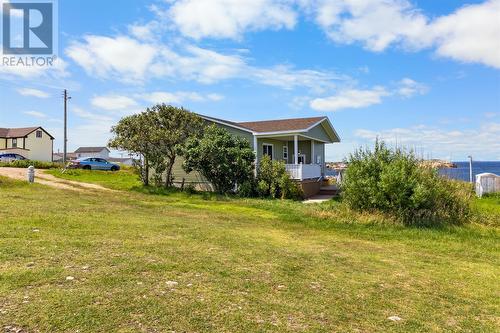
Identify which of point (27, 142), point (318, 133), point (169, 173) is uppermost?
point (27, 142)

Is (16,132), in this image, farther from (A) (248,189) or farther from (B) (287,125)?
(A) (248,189)

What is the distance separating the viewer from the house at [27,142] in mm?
53156

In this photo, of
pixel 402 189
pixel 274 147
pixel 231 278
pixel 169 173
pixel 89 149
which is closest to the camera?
pixel 231 278

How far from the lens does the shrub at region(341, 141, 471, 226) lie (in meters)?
11.5

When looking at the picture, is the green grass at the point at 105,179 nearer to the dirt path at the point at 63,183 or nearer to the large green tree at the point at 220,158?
the dirt path at the point at 63,183

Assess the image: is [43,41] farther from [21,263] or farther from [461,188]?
[461,188]

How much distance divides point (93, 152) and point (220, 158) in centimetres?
7588

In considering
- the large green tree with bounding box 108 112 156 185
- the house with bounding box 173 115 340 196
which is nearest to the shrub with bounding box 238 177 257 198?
the house with bounding box 173 115 340 196

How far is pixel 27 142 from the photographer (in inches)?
2110

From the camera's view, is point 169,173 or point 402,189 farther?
point 169,173

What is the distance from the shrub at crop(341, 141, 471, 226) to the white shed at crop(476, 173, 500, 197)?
9.25 metres

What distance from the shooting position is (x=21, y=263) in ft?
16.6

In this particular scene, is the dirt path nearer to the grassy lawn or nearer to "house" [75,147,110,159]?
the grassy lawn

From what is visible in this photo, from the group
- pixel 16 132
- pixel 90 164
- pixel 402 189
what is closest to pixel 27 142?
pixel 16 132
